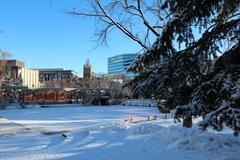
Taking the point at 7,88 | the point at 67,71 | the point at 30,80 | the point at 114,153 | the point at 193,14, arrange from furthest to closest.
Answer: the point at 67,71, the point at 30,80, the point at 7,88, the point at 114,153, the point at 193,14

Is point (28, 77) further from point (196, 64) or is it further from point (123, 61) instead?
point (196, 64)

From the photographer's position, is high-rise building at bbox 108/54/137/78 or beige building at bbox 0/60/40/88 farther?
beige building at bbox 0/60/40/88

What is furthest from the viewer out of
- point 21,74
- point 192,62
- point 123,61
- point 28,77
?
point 28,77

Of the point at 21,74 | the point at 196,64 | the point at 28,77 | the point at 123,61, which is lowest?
the point at 196,64

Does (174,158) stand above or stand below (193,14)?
below

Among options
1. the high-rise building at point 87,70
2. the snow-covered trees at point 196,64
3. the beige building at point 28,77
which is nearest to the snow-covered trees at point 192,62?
the snow-covered trees at point 196,64

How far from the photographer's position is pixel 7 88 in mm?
94500

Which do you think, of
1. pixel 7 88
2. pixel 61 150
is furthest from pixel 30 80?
pixel 61 150

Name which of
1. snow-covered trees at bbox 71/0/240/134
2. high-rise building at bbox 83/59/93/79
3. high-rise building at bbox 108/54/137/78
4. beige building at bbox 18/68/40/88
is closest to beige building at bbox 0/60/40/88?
beige building at bbox 18/68/40/88

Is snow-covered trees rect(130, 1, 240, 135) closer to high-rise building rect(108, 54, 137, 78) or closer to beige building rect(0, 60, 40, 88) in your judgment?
high-rise building rect(108, 54, 137, 78)

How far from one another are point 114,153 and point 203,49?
4.19 meters

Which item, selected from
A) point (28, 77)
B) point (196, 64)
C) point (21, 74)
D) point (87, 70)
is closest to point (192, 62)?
point (196, 64)

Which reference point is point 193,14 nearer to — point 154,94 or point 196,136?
point 154,94

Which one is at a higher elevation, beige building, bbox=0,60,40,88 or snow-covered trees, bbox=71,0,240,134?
beige building, bbox=0,60,40,88
